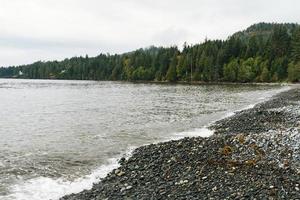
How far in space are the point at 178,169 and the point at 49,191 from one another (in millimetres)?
6165

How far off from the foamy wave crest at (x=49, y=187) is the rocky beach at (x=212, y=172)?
2.83 ft

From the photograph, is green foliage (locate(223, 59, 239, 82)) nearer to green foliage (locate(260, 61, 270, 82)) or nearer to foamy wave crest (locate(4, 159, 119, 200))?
green foliage (locate(260, 61, 270, 82))

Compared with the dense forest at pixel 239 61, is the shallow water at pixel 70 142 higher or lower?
lower

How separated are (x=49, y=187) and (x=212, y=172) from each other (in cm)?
778

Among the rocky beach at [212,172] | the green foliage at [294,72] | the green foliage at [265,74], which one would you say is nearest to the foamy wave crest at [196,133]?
the rocky beach at [212,172]

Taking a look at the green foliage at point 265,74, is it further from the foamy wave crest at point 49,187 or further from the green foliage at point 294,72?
the foamy wave crest at point 49,187

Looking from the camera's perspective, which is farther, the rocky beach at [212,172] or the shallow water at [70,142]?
the shallow water at [70,142]

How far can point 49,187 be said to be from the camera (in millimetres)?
17922

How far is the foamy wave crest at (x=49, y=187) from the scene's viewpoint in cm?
1669

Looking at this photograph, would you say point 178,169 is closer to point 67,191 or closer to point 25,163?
point 67,191

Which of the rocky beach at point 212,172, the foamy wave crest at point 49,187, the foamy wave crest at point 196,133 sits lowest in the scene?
the foamy wave crest at point 49,187

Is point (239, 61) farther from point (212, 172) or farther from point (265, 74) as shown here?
point (212, 172)

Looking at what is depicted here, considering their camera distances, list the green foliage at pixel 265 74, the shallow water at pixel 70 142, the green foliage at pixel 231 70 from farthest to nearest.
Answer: the green foliage at pixel 231 70
the green foliage at pixel 265 74
the shallow water at pixel 70 142

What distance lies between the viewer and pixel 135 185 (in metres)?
16.5
